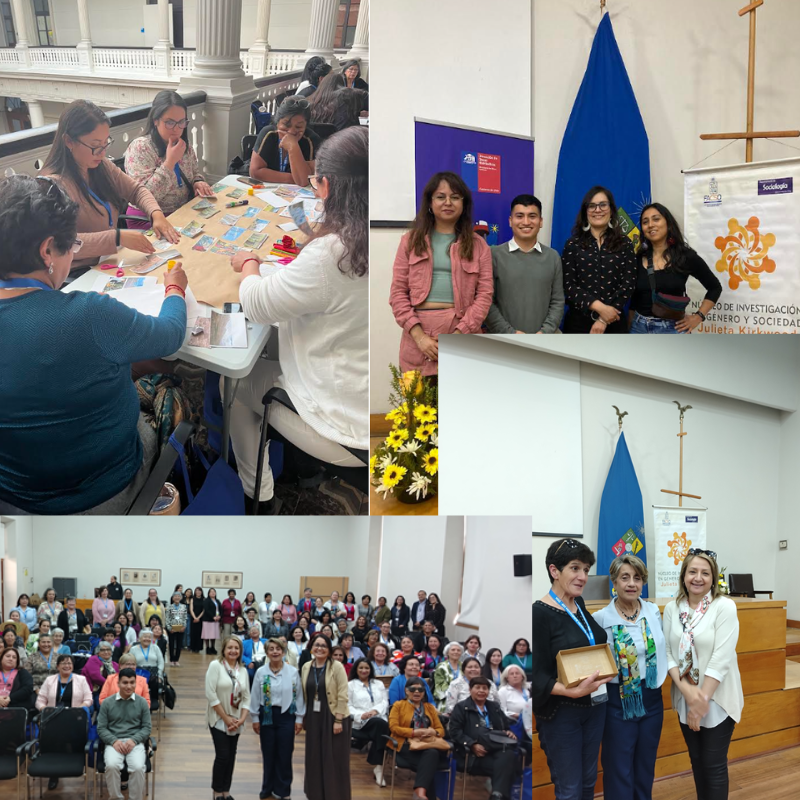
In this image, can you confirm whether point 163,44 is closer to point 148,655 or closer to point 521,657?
point 148,655

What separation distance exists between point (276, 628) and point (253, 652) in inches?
4.4

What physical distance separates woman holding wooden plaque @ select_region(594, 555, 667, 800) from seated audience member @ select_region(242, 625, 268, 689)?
1191mm

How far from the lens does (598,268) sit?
4648mm

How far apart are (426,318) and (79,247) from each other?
172cm

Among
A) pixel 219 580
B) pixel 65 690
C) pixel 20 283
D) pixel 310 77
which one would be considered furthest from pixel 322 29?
pixel 65 690

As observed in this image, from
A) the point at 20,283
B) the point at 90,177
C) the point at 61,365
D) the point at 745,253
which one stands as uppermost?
the point at 90,177

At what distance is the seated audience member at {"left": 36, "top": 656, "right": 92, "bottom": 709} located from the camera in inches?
120

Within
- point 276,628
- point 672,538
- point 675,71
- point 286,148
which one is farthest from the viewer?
point 675,71

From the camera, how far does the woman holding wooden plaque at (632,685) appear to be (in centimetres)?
319

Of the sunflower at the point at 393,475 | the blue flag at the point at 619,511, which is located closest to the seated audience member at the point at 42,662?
the sunflower at the point at 393,475

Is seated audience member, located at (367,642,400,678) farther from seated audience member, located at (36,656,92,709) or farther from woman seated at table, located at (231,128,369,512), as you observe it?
woman seated at table, located at (231,128,369,512)

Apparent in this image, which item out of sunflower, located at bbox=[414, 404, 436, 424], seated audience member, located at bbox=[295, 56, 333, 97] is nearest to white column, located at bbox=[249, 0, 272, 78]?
seated audience member, located at bbox=[295, 56, 333, 97]

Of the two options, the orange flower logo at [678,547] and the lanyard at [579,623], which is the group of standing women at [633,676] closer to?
the lanyard at [579,623]

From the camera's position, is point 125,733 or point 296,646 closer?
Result: point 125,733
